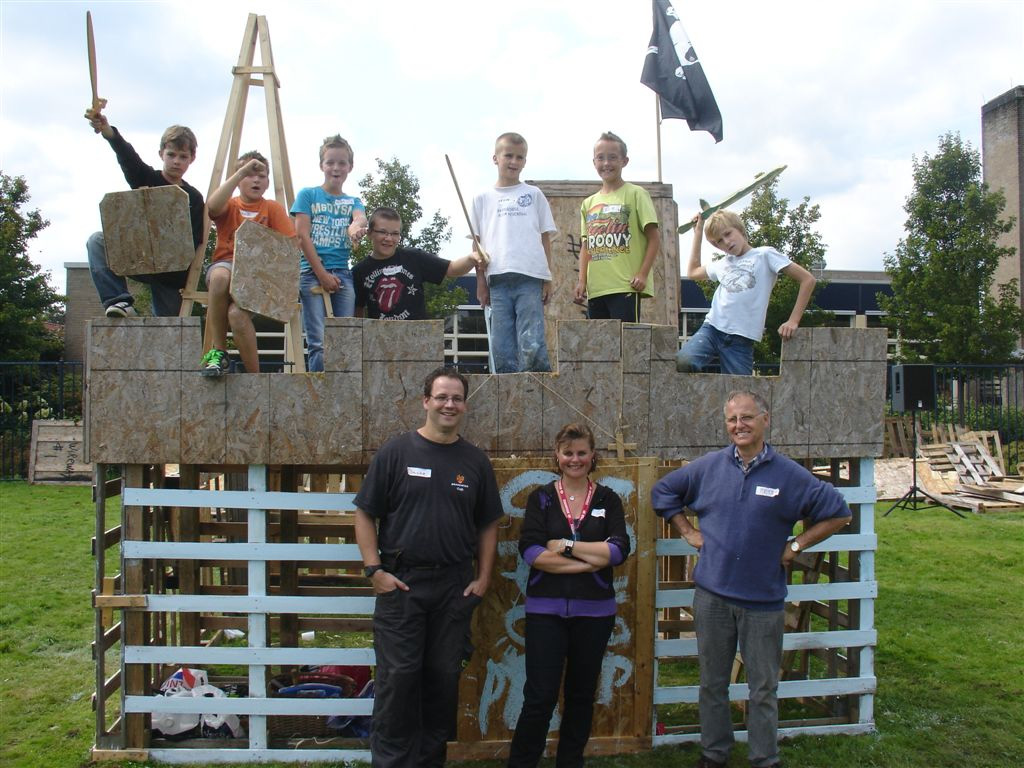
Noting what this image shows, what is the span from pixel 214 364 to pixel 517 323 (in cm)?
207

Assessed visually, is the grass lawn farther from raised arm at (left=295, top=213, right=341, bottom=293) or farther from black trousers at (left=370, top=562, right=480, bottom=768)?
raised arm at (left=295, top=213, right=341, bottom=293)

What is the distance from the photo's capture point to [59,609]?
27.8 feet

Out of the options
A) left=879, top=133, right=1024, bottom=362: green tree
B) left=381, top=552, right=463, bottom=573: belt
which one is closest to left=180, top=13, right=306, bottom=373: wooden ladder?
left=381, top=552, right=463, bottom=573: belt

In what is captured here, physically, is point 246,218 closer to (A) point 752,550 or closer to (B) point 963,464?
(A) point 752,550

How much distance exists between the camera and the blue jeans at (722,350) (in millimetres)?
5594

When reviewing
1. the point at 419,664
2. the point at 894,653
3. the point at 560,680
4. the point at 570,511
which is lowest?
the point at 894,653

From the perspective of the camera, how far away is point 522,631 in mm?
5023

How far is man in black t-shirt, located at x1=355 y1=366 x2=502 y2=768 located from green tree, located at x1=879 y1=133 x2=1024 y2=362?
21.2m

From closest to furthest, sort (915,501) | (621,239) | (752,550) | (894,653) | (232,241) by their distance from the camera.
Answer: (752,550) < (232,241) < (621,239) < (894,653) < (915,501)

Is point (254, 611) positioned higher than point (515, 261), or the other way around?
point (515, 261)

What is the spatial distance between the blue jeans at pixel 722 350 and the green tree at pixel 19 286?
20.6m

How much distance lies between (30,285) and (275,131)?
19976 millimetres

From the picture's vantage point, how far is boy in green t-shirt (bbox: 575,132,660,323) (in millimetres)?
5891

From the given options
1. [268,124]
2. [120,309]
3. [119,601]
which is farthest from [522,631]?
[268,124]
